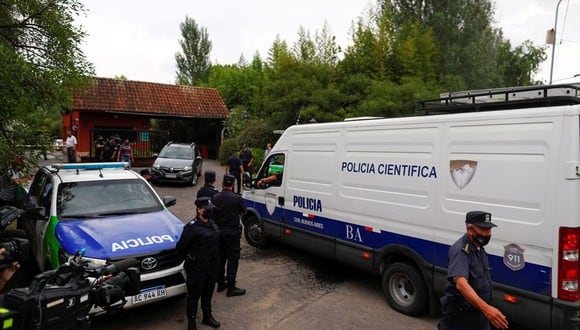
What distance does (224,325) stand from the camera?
475 cm

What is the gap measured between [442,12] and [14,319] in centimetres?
2434

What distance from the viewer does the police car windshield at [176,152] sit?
49.3 feet

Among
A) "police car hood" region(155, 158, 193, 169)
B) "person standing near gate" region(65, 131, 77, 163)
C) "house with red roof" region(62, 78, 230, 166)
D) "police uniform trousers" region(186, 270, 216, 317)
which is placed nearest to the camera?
"police uniform trousers" region(186, 270, 216, 317)

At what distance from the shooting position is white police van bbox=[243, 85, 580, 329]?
365 centimetres

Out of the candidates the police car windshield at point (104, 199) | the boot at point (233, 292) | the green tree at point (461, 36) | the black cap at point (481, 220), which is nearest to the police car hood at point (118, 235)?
the police car windshield at point (104, 199)

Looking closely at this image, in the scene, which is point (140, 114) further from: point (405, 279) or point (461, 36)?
point (405, 279)

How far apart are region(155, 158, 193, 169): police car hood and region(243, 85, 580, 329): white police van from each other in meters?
8.37

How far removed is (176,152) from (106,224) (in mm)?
10366

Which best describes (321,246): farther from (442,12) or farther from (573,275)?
(442,12)

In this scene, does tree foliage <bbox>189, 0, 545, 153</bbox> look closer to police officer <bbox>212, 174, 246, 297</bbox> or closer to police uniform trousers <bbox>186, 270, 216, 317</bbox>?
police officer <bbox>212, 174, 246, 297</bbox>

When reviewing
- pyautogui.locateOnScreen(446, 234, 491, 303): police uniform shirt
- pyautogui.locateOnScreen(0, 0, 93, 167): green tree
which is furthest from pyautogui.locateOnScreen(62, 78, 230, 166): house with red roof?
pyautogui.locateOnScreen(446, 234, 491, 303): police uniform shirt

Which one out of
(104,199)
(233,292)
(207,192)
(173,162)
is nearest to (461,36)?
(173,162)

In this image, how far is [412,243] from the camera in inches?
193

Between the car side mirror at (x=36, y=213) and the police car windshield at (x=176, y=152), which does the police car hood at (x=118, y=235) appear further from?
the police car windshield at (x=176, y=152)
